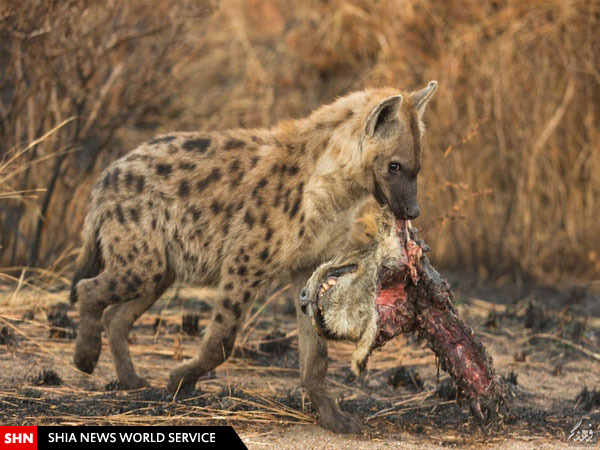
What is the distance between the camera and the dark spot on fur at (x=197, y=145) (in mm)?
4719

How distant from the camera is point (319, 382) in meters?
4.16

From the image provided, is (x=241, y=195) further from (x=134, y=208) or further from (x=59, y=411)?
(x=59, y=411)

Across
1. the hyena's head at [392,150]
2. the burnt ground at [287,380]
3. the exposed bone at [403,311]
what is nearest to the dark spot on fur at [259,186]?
the hyena's head at [392,150]

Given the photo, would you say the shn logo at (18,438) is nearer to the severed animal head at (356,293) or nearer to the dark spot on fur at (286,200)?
the severed animal head at (356,293)

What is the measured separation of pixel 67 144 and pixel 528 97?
3938 millimetres

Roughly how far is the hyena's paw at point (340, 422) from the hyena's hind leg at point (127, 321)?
3.47 ft

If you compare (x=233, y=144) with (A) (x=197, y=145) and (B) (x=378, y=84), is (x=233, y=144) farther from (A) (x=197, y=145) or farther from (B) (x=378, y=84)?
(B) (x=378, y=84)

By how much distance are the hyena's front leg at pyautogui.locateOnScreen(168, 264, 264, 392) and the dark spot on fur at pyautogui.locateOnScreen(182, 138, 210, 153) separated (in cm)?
74

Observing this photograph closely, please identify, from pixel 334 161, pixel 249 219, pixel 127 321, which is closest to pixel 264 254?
pixel 249 219

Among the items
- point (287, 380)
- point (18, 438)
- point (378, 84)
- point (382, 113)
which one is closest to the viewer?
point (18, 438)

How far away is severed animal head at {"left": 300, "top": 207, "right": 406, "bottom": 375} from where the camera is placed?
3.58 m

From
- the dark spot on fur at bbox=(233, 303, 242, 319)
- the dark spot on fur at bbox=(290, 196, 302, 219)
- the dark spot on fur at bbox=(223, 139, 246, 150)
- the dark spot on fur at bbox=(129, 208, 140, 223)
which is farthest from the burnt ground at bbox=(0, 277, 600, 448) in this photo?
the dark spot on fur at bbox=(223, 139, 246, 150)

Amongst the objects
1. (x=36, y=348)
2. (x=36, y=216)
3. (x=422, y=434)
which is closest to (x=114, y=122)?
(x=36, y=216)

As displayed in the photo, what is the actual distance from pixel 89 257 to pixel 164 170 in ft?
2.10
